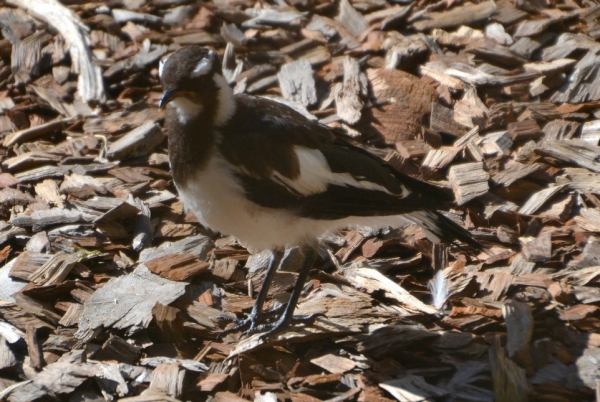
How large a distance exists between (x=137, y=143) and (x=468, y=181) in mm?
2497

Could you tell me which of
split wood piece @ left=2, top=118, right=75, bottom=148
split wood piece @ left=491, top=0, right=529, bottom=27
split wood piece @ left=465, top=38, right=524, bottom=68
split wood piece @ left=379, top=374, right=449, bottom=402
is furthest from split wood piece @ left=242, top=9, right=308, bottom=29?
split wood piece @ left=379, top=374, right=449, bottom=402

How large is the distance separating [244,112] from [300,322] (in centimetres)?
132

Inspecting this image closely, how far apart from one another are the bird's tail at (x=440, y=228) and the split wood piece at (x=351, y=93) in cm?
138

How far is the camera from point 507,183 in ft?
18.7

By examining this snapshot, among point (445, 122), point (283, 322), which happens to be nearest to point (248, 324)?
point (283, 322)

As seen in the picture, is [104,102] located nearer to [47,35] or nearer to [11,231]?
[47,35]

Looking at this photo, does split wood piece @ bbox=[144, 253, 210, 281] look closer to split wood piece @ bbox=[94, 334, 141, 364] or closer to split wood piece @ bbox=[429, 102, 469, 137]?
split wood piece @ bbox=[94, 334, 141, 364]

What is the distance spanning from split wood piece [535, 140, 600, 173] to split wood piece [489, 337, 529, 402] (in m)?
1.90

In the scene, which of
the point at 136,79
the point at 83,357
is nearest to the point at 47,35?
the point at 136,79

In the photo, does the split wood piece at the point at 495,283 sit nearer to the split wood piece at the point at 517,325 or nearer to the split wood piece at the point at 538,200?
the split wood piece at the point at 517,325

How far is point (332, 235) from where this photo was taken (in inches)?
224

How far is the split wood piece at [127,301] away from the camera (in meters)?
4.62

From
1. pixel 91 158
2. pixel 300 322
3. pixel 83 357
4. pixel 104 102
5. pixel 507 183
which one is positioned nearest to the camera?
pixel 83 357

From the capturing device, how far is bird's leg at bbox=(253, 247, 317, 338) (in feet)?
15.7
